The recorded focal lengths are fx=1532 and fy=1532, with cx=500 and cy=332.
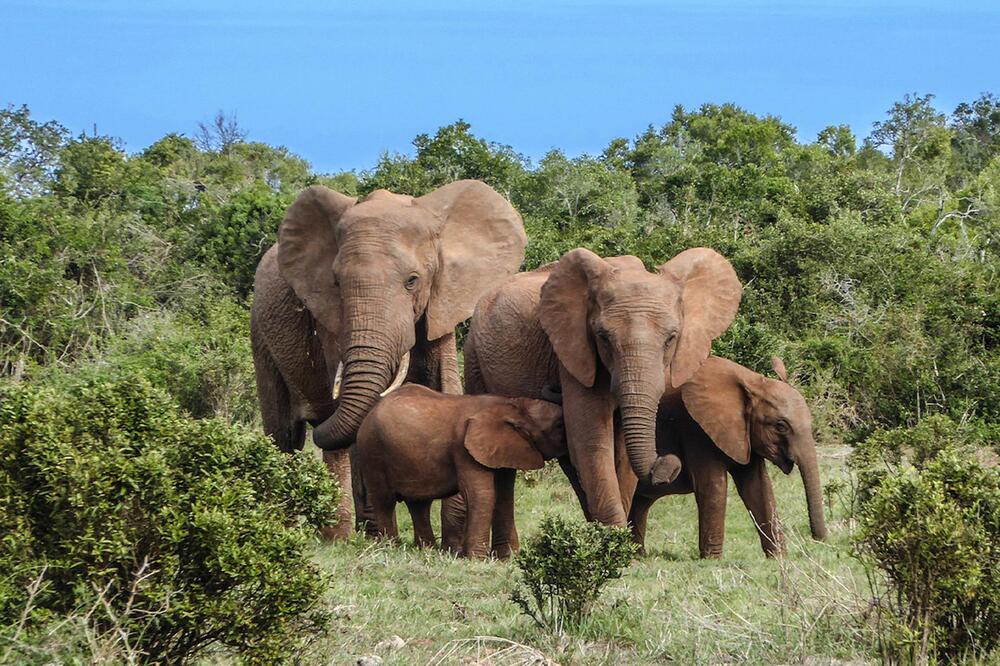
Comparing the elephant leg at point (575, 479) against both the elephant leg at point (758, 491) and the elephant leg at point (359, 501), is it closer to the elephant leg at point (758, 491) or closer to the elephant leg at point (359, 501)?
the elephant leg at point (758, 491)

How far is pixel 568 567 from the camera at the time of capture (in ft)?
22.4

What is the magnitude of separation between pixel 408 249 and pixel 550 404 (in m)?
1.42

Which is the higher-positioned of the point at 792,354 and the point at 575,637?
the point at 792,354

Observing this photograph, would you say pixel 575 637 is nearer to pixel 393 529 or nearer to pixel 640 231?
pixel 393 529

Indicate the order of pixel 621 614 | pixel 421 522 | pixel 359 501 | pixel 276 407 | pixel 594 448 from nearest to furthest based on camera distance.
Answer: pixel 621 614
pixel 594 448
pixel 421 522
pixel 359 501
pixel 276 407

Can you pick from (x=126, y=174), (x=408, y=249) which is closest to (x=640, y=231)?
(x=126, y=174)

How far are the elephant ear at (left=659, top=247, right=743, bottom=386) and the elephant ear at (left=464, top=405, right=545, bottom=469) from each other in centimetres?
102

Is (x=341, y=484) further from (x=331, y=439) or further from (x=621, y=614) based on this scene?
(x=621, y=614)

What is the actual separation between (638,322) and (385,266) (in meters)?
1.85

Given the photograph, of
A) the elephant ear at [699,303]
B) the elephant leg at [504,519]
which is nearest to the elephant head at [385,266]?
the elephant leg at [504,519]

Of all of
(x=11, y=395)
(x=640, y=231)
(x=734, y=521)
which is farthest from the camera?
(x=640, y=231)

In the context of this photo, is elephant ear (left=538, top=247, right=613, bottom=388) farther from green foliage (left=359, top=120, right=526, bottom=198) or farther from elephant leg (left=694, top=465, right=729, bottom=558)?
green foliage (left=359, top=120, right=526, bottom=198)

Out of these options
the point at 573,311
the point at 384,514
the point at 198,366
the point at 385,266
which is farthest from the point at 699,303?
the point at 198,366

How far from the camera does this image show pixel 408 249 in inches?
400
